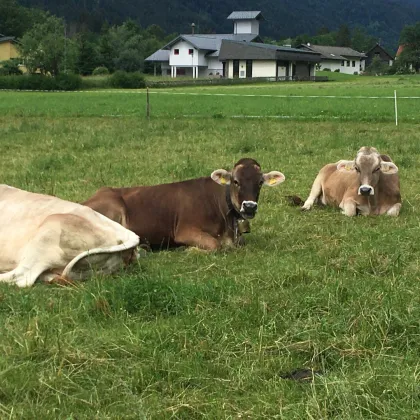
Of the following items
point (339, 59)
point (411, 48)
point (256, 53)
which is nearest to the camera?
point (256, 53)

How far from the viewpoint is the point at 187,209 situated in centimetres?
767

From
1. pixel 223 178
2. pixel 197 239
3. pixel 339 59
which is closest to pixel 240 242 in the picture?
pixel 197 239

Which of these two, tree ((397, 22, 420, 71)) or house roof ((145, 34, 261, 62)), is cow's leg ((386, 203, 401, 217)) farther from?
tree ((397, 22, 420, 71))

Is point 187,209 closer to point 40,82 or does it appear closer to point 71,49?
point 40,82

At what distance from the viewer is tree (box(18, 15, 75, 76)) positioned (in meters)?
85.9

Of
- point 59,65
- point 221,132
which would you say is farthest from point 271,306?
point 59,65

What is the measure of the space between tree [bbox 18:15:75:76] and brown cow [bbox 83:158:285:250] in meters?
78.7

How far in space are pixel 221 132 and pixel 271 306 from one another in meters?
14.9

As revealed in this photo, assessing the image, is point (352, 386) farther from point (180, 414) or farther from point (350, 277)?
point (350, 277)

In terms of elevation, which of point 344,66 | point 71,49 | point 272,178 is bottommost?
point 344,66

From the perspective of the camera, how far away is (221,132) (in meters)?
19.8

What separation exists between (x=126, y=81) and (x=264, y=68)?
29.7 metres

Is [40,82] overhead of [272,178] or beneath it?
beneath

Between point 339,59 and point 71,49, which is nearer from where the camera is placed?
point 71,49
